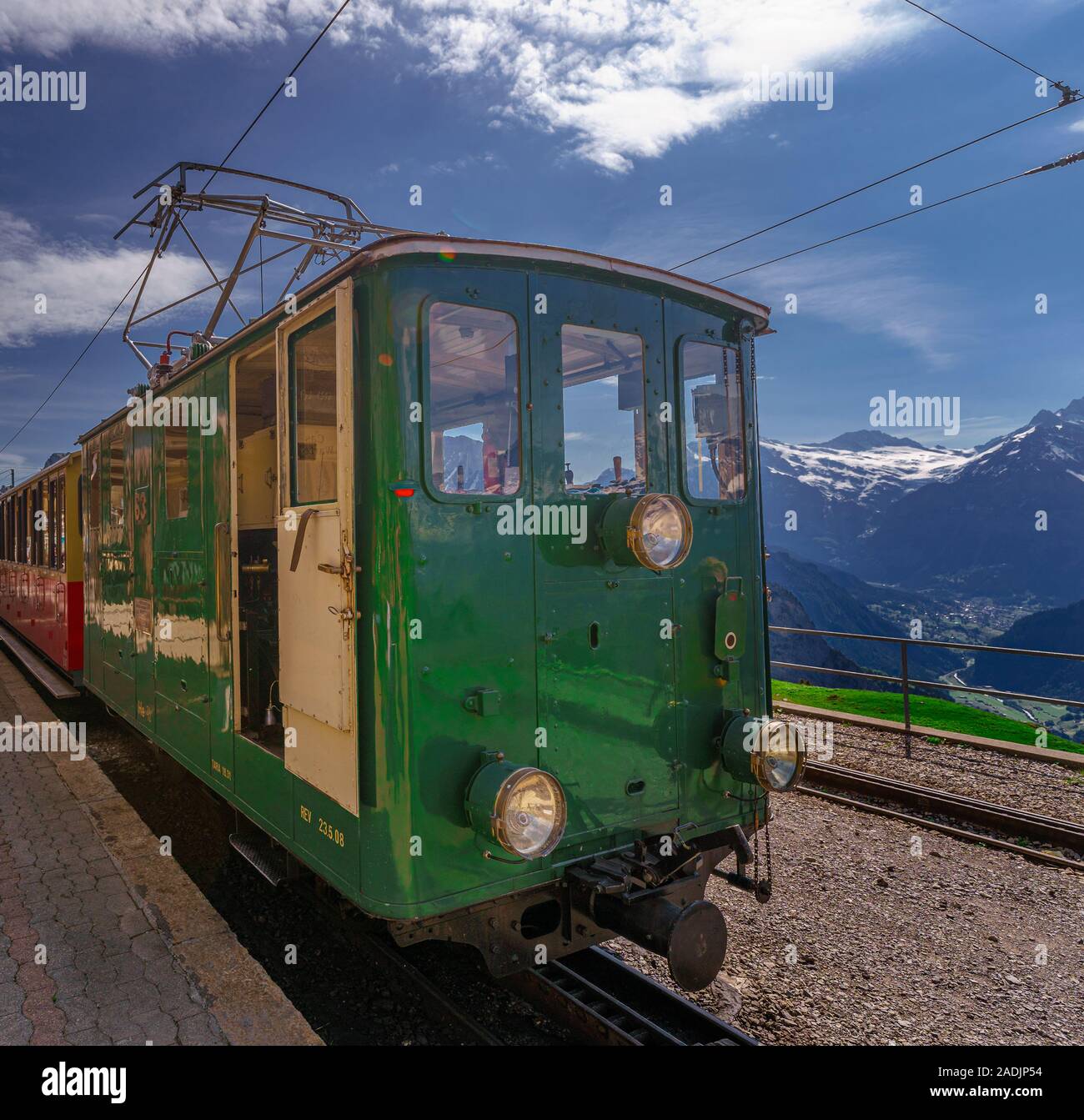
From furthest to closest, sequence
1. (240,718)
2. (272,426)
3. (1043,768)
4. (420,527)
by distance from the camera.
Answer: (1043,768), (272,426), (240,718), (420,527)

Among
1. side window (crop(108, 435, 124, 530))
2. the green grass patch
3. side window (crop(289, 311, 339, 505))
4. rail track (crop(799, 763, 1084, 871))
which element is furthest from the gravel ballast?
side window (crop(108, 435, 124, 530))

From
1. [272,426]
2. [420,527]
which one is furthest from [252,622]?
[420,527]

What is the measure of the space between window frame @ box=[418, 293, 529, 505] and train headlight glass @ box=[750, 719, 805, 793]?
1.65 m

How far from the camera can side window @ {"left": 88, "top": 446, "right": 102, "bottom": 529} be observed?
24.8ft

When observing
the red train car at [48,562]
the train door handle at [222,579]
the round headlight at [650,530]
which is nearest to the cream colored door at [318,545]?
the train door handle at [222,579]

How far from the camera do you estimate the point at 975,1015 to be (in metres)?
3.69

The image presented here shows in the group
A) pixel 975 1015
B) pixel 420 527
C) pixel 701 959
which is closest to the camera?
pixel 420 527

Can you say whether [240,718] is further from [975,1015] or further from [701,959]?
[975,1015]

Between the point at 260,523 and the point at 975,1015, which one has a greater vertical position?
the point at 260,523

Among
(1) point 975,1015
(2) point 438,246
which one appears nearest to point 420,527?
(2) point 438,246

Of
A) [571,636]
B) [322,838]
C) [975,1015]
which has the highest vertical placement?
[571,636]

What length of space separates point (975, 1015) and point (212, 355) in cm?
510

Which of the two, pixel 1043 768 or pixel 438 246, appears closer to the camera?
pixel 438 246

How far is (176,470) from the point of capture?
519 cm
